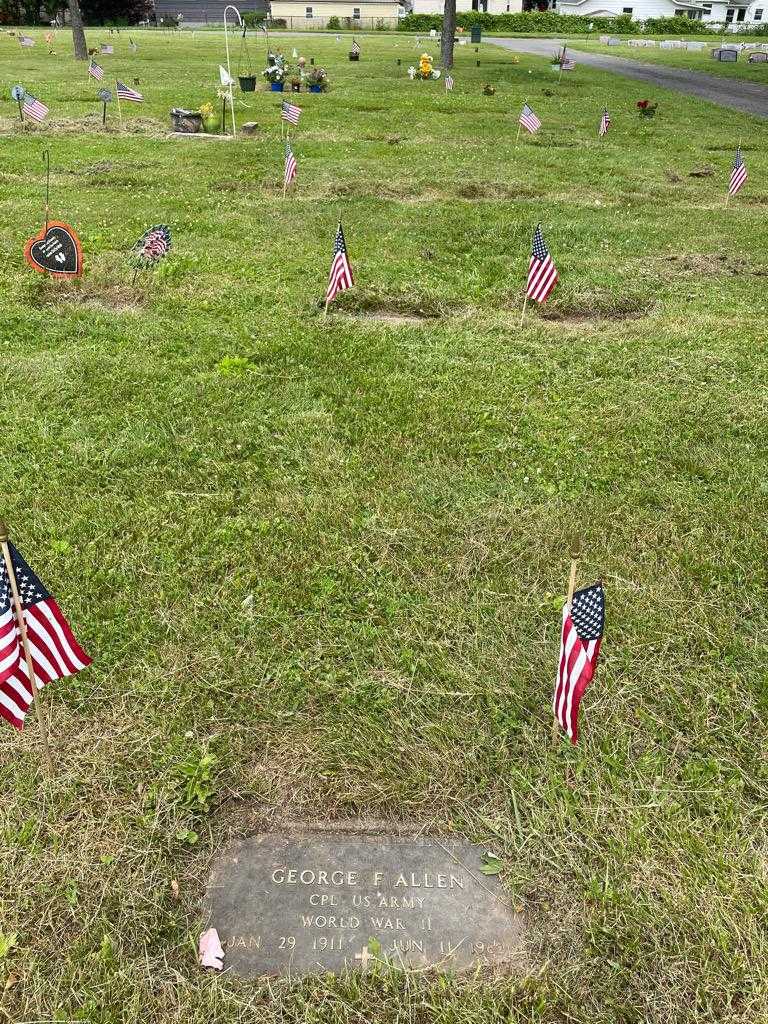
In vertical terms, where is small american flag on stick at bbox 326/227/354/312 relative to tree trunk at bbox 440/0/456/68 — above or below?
below

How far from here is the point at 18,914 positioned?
9.43 feet

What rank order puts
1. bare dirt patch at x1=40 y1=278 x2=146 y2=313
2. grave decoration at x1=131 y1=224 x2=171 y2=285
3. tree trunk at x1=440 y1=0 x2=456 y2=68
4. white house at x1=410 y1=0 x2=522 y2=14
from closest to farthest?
grave decoration at x1=131 y1=224 x2=171 y2=285, bare dirt patch at x1=40 y1=278 x2=146 y2=313, tree trunk at x1=440 y1=0 x2=456 y2=68, white house at x1=410 y1=0 x2=522 y2=14

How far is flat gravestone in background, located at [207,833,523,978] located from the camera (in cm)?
281

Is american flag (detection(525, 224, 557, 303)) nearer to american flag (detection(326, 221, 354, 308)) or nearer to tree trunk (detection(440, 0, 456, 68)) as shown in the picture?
american flag (detection(326, 221, 354, 308))

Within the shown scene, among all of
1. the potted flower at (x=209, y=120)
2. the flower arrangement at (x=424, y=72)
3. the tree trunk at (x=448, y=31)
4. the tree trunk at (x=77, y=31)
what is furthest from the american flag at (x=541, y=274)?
the tree trunk at (x=77, y=31)

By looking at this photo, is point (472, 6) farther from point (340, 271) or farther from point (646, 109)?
point (340, 271)

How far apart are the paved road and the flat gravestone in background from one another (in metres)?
26.2

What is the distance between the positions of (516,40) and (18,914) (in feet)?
211

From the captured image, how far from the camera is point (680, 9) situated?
73188mm

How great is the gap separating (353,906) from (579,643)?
57.7 inches

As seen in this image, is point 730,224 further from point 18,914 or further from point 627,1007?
point 18,914

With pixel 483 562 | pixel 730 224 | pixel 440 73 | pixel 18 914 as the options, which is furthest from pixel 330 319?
pixel 440 73

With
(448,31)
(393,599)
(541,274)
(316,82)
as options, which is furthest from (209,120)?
(448,31)

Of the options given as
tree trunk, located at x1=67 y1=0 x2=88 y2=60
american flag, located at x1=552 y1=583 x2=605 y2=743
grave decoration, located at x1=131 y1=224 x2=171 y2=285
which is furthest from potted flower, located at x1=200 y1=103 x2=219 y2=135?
american flag, located at x1=552 y1=583 x2=605 y2=743
